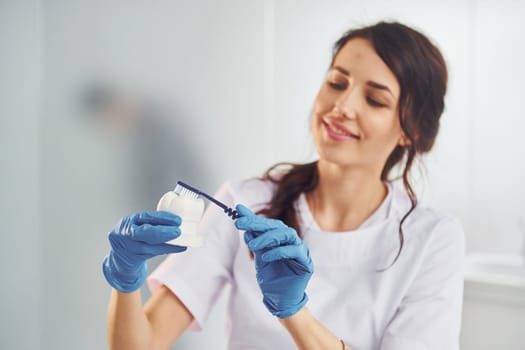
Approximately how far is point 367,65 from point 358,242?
0.38 metres

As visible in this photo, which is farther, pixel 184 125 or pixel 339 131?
pixel 184 125

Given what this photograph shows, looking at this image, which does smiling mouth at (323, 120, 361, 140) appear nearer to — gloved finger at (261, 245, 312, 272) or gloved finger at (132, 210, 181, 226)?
gloved finger at (261, 245, 312, 272)

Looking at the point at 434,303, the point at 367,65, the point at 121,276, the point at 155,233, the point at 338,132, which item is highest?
the point at 367,65

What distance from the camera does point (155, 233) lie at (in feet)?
2.74

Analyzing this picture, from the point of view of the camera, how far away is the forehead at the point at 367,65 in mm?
1177

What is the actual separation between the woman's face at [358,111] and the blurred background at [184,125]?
0.33 metres

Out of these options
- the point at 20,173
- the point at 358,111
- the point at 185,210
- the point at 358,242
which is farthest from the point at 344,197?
the point at 20,173

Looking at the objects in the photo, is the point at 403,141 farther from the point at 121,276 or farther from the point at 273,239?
the point at 121,276

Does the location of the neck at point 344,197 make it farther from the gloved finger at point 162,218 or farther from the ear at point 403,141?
the gloved finger at point 162,218

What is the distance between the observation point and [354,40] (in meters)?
1.24

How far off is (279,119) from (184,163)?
0.46 meters

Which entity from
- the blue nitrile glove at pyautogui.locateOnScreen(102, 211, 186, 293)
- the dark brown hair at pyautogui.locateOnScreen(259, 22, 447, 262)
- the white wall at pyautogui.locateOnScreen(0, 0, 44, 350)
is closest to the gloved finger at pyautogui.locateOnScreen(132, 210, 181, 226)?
the blue nitrile glove at pyautogui.locateOnScreen(102, 211, 186, 293)

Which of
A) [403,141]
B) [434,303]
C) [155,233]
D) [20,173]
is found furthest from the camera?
[403,141]

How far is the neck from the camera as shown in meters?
1.27
